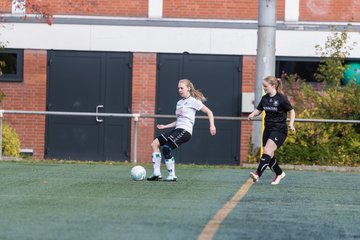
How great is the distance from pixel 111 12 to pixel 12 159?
6088 mm

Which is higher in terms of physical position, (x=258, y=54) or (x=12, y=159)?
(x=258, y=54)

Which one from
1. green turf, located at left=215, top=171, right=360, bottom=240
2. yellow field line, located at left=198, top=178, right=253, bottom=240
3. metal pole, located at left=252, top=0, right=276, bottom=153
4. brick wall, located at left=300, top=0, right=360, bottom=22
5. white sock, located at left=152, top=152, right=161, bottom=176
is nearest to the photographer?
yellow field line, located at left=198, top=178, right=253, bottom=240

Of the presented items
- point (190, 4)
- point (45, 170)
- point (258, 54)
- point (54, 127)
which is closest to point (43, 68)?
point (54, 127)

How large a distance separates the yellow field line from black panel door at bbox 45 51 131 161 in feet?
39.7

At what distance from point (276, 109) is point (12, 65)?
12.6 m

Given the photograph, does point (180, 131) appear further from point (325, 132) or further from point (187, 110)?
point (325, 132)

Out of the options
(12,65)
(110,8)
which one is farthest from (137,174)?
(12,65)

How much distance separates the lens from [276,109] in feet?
54.3

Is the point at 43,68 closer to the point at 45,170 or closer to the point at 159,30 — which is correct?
the point at 159,30

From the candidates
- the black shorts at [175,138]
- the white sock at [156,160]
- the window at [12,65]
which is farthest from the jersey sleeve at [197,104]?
the window at [12,65]

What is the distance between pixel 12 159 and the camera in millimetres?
22953

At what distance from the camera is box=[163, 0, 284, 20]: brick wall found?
27297 mm

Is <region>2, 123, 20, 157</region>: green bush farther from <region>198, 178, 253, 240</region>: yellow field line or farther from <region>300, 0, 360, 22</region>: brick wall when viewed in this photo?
<region>198, 178, 253, 240</region>: yellow field line

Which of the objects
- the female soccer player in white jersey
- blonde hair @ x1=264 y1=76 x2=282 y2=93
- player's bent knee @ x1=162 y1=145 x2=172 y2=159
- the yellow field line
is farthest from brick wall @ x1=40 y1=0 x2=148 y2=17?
the yellow field line
